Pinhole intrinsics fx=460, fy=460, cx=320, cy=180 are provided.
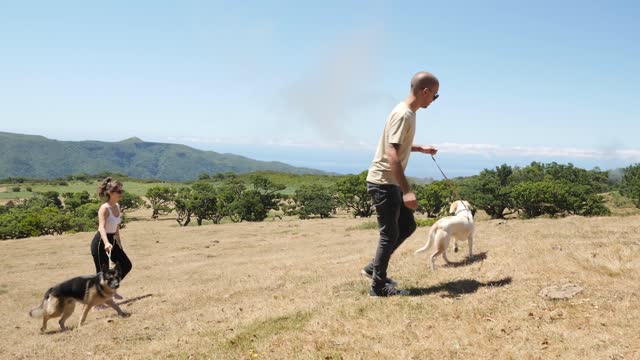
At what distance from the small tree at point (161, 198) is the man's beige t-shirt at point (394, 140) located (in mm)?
52954

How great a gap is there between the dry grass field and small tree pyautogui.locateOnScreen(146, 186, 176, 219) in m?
44.8

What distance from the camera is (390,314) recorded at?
264 inches

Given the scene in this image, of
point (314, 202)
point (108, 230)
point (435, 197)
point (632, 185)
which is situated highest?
point (632, 185)

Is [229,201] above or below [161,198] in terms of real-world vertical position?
above

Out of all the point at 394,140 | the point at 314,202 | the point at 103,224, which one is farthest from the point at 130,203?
the point at 394,140

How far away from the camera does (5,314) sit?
1166 centimetres

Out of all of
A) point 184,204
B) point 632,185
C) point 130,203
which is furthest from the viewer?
point 130,203

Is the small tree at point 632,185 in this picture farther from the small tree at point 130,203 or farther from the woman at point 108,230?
the small tree at point 130,203

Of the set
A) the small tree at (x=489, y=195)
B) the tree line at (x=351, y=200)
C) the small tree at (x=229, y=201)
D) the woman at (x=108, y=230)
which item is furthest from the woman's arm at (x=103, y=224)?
the small tree at (x=229, y=201)

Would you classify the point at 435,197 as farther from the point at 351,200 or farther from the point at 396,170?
the point at 396,170

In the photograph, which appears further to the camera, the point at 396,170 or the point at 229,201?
the point at 229,201

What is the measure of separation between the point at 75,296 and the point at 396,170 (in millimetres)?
7267

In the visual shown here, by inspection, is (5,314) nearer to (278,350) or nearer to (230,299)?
(230,299)

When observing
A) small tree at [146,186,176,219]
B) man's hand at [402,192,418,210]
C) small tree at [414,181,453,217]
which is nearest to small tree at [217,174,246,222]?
Result: small tree at [146,186,176,219]
